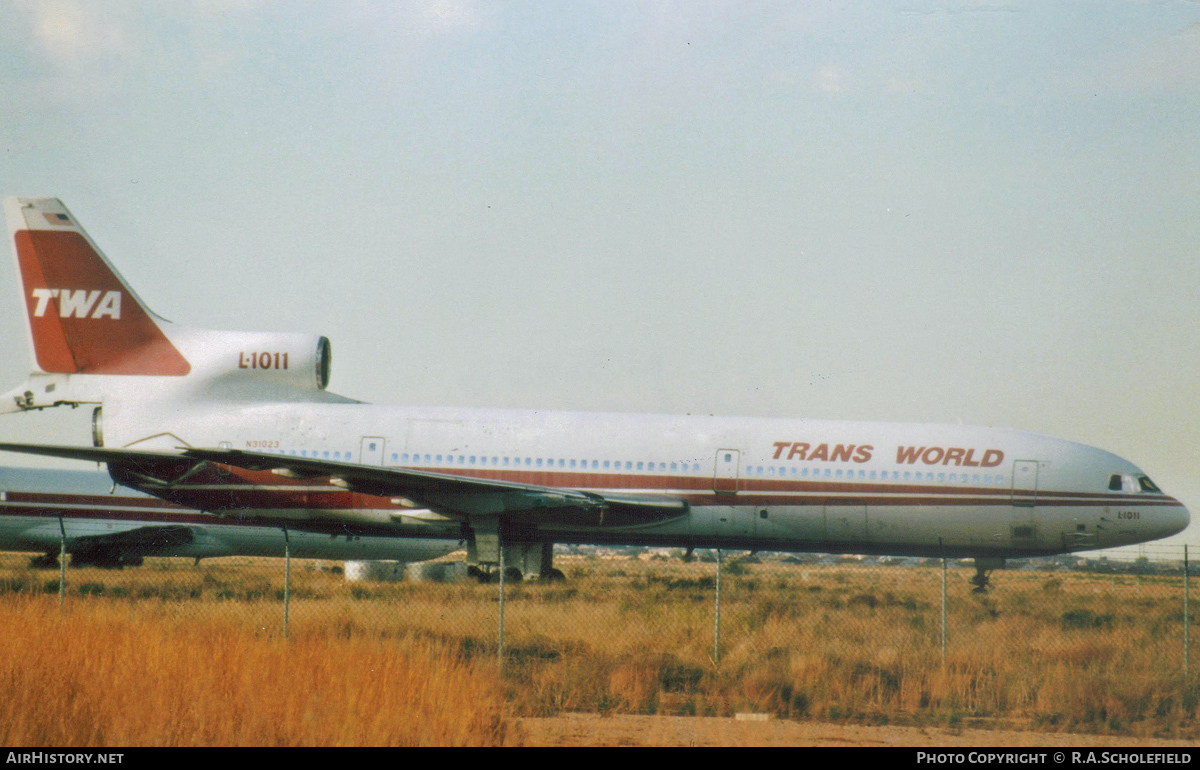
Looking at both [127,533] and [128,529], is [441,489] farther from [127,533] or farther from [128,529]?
[128,529]

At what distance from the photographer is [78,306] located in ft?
73.2

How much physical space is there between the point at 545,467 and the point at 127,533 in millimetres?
13140

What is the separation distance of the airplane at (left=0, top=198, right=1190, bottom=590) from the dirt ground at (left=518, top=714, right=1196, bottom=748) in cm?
916

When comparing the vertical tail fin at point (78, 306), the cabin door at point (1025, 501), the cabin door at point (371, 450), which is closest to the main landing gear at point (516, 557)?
the cabin door at point (371, 450)

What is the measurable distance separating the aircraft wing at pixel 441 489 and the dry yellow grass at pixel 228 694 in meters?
6.77

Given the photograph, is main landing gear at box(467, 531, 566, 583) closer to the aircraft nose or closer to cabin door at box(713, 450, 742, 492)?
cabin door at box(713, 450, 742, 492)

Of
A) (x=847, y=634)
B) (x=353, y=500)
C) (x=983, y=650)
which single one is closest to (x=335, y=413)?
(x=353, y=500)

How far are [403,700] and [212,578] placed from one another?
21797 millimetres

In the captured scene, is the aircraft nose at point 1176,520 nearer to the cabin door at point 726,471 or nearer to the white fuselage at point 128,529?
the cabin door at point 726,471

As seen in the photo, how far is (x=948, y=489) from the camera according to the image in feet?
65.5

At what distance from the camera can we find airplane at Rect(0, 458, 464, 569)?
27938 millimetres

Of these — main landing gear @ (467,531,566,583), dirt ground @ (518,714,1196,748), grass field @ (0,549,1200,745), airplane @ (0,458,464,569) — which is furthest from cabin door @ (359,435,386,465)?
dirt ground @ (518,714,1196,748)

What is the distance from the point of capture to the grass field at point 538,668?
870 cm
